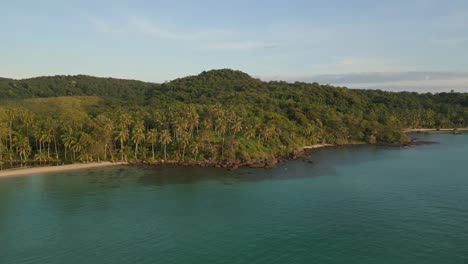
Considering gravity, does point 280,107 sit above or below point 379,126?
above

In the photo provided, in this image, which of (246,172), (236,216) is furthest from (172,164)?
(236,216)

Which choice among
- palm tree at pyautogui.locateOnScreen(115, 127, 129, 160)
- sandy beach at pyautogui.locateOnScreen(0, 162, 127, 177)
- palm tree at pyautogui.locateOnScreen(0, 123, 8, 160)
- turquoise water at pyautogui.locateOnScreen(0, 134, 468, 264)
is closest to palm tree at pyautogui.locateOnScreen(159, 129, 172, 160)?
palm tree at pyautogui.locateOnScreen(115, 127, 129, 160)

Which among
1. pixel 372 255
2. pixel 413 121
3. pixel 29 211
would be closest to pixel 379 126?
pixel 413 121

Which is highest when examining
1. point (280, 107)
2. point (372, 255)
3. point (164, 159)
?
point (280, 107)

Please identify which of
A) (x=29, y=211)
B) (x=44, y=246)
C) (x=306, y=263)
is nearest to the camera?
(x=306, y=263)

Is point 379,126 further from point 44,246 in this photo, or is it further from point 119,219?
point 44,246

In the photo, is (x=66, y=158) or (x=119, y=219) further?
(x=66, y=158)

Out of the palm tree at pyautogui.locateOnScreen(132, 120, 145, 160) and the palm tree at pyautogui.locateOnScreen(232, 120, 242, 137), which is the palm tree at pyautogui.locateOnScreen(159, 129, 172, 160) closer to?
the palm tree at pyautogui.locateOnScreen(132, 120, 145, 160)

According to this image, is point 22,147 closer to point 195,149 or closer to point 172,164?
point 172,164
